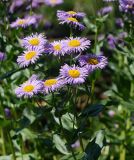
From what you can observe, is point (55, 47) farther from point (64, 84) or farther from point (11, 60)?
point (11, 60)

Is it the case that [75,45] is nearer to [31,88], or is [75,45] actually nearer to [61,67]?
[61,67]

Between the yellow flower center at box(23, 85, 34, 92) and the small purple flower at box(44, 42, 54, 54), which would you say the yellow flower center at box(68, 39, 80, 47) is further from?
the yellow flower center at box(23, 85, 34, 92)

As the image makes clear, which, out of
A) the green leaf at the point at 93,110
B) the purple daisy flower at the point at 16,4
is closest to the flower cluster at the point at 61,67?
the green leaf at the point at 93,110

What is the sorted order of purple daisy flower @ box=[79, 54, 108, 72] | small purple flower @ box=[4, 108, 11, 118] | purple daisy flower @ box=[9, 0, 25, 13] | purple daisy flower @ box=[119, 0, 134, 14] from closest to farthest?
purple daisy flower @ box=[79, 54, 108, 72] < purple daisy flower @ box=[119, 0, 134, 14] < small purple flower @ box=[4, 108, 11, 118] < purple daisy flower @ box=[9, 0, 25, 13]

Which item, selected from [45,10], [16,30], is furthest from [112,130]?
[45,10]

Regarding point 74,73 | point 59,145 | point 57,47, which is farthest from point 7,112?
point 74,73

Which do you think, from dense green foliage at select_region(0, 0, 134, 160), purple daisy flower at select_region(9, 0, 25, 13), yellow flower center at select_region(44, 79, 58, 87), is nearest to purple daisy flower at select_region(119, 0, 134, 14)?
dense green foliage at select_region(0, 0, 134, 160)

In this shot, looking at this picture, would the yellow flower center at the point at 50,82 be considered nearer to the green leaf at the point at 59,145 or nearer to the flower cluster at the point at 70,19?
the flower cluster at the point at 70,19

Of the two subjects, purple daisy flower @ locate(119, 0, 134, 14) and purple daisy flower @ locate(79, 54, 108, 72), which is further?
purple daisy flower @ locate(119, 0, 134, 14)
